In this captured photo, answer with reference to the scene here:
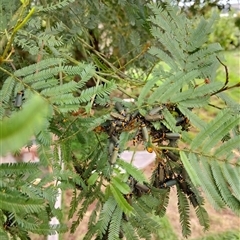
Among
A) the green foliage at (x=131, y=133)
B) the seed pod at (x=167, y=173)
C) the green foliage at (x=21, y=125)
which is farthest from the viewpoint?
the seed pod at (x=167, y=173)

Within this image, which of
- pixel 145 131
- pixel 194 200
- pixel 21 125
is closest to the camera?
pixel 21 125

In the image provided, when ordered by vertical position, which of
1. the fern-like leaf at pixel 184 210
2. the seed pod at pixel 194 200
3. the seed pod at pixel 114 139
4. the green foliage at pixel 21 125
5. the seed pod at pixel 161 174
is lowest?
the fern-like leaf at pixel 184 210

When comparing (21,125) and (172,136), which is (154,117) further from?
(21,125)

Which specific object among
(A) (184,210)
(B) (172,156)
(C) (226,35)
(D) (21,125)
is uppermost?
(D) (21,125)

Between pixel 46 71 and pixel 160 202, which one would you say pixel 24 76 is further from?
pixel 160 202

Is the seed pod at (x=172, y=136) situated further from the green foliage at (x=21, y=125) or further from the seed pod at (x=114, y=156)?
the green foliage at (x=21, y=125)

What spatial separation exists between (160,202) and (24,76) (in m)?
0.32

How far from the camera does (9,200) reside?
460 millimetres

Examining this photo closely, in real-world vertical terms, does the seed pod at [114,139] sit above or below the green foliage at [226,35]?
above

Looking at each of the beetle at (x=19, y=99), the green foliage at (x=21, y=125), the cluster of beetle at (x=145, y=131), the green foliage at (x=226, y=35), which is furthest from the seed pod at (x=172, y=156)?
the green foliage at (x=226, y=35)

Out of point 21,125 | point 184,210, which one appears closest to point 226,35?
point 184,210

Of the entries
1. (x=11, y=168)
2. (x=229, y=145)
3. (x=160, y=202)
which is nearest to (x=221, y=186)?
(x=229, y=145)

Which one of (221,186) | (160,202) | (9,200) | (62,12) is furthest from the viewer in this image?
(62,12)

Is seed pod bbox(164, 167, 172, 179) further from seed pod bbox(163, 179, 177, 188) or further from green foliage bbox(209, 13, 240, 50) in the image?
green foliage bbox(209, 13, 240, 50)
